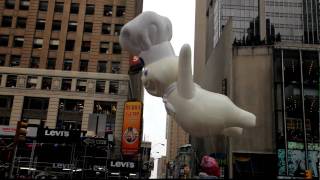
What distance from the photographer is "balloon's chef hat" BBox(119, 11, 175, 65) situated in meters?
13.0

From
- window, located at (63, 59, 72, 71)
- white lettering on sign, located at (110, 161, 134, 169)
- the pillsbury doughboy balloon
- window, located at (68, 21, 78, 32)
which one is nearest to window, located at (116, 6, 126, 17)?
window, located at (68, 21, 78, 32)

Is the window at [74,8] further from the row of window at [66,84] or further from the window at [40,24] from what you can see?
the row of window at [66,84]

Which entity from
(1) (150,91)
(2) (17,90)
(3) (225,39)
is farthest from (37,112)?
(1) (150,91)

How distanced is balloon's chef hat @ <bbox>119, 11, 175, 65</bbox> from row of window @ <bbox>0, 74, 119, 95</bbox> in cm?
3774

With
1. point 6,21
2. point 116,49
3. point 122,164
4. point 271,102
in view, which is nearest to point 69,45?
point 116,49

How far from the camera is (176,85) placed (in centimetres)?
1270

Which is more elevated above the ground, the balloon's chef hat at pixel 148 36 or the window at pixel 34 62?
the window at pixel 34 62

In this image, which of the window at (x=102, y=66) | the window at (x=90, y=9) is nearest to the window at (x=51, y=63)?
the window at (x=102, y=66)

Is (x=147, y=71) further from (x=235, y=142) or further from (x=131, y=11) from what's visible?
(x=131, y=11)

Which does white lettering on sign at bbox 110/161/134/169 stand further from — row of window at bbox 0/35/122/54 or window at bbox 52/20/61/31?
window at bbox 52/20/61/31

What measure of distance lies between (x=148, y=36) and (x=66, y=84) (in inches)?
1560

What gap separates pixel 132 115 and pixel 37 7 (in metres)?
25.4

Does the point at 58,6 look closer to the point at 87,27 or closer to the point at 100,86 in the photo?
the point at 87,27

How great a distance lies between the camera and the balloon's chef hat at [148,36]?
1295cm
